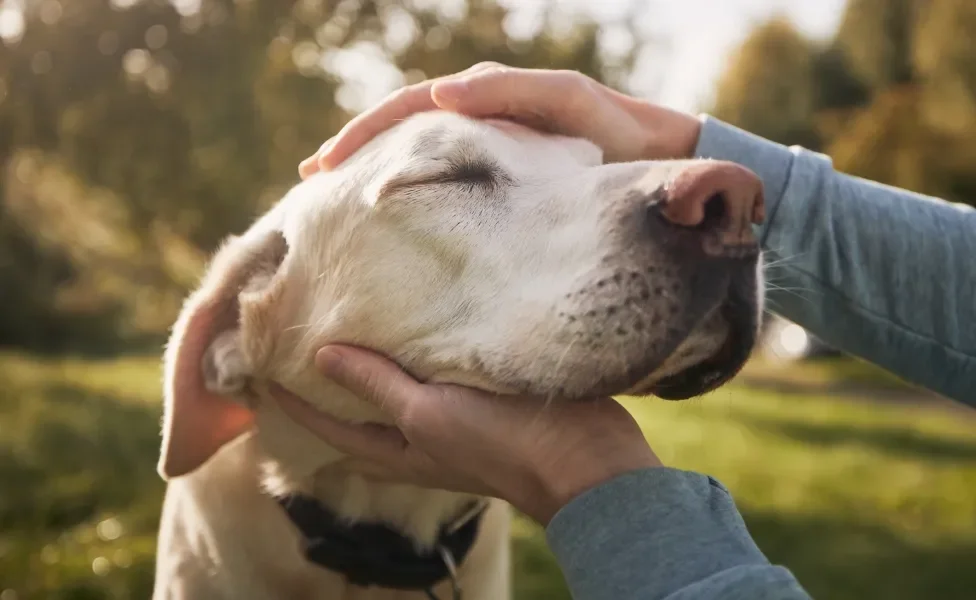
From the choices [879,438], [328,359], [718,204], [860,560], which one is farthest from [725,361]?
[879,438]

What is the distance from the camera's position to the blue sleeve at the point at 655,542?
1384mm

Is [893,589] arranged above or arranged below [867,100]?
below

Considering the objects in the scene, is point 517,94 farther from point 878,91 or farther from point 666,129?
point 878,91

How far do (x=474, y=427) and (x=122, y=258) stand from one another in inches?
386

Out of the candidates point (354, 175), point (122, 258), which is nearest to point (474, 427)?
point (354, 175)

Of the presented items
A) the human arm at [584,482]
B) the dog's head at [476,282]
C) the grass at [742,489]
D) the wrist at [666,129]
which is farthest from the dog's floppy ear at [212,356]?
the grass at [742,489]

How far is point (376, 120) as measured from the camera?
217cm

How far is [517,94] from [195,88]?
159 inches

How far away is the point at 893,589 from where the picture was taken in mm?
4395

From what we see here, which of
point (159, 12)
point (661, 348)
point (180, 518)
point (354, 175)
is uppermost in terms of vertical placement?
point (159, 12)

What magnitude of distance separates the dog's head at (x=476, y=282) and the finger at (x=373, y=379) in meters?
0.07

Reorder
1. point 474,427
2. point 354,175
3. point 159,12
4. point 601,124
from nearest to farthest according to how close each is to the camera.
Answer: point 474,427
point 354,175
point 601,124
point 159,12

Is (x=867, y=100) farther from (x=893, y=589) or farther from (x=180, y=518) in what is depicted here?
(x=180, y=518)

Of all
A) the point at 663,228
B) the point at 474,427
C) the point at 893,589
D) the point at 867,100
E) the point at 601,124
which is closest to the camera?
the point at 663,228
